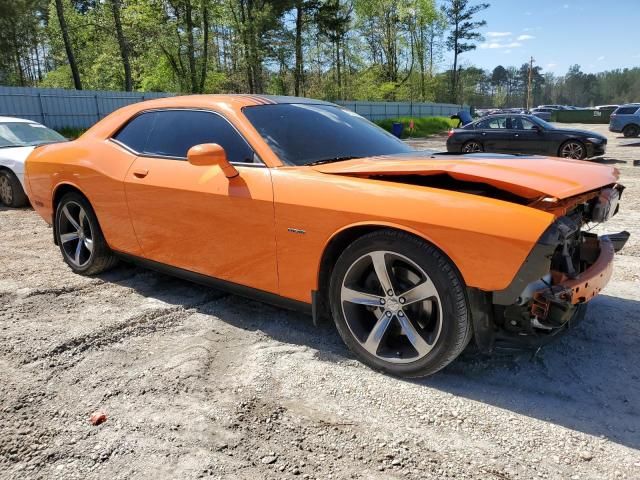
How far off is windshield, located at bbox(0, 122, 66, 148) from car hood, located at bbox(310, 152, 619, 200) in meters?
7.32

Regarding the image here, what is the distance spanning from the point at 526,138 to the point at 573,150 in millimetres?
1298

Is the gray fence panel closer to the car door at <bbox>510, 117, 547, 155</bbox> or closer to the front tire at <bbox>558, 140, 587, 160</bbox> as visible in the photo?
the car door at <bbox>510, 117, 547, 155</bbox>

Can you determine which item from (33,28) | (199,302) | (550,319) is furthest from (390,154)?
(33,28)

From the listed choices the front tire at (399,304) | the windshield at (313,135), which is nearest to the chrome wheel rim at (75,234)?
the windshield at (313,135)

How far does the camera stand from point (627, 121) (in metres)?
23.6

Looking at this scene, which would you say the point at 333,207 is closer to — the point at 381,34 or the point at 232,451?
the point at 232,451

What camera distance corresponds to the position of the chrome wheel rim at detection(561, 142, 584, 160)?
13.5 m

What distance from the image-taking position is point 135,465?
2039mm

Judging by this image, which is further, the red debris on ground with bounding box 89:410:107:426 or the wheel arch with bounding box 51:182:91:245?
the wheel arch with bounding box 51:182:91:245

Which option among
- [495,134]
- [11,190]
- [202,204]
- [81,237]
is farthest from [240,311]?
[495,134]

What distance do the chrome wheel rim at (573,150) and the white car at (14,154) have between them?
1258cm

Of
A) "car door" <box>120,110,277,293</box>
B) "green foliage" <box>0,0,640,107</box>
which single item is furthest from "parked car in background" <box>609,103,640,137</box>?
"car door" <box>120,110,277,293</box>

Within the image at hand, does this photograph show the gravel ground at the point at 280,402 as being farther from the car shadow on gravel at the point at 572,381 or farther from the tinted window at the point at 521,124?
the tinted window at the point at 521,124

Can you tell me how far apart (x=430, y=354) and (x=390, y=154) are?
1.50 m
